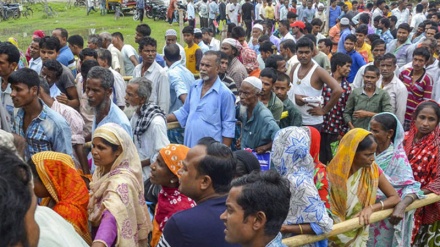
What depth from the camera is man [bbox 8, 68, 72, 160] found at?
435 cm

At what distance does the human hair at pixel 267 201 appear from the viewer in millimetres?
2699

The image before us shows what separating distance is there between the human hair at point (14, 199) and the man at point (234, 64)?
5.40m

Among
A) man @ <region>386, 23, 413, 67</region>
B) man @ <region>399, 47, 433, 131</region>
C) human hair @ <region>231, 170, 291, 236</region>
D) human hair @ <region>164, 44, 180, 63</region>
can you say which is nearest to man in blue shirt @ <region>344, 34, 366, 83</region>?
man @ <region>386, 23, 413, 67</region>

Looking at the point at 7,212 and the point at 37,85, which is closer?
the point at 7,212

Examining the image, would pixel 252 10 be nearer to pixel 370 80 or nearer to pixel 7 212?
pixel 370 80

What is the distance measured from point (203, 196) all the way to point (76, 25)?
81.0 ft

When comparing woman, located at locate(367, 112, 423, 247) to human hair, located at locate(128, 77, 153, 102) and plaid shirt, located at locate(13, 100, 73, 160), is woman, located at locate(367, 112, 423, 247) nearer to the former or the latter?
human hair, located at locate(128, 77, 153, 102)

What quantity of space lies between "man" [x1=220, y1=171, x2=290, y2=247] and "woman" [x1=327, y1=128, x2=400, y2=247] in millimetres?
1200

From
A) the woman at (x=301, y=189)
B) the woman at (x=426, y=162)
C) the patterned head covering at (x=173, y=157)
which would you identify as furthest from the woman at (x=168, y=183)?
the woman at (x=426, y=162)

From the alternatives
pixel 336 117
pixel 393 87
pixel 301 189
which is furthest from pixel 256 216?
pixel 393 87

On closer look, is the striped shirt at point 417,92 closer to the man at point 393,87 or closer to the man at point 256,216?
the man at point 393,87

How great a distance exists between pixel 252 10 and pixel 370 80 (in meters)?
13.7

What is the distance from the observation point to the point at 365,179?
383 centimetres

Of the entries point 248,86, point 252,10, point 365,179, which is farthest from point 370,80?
point 252,10
